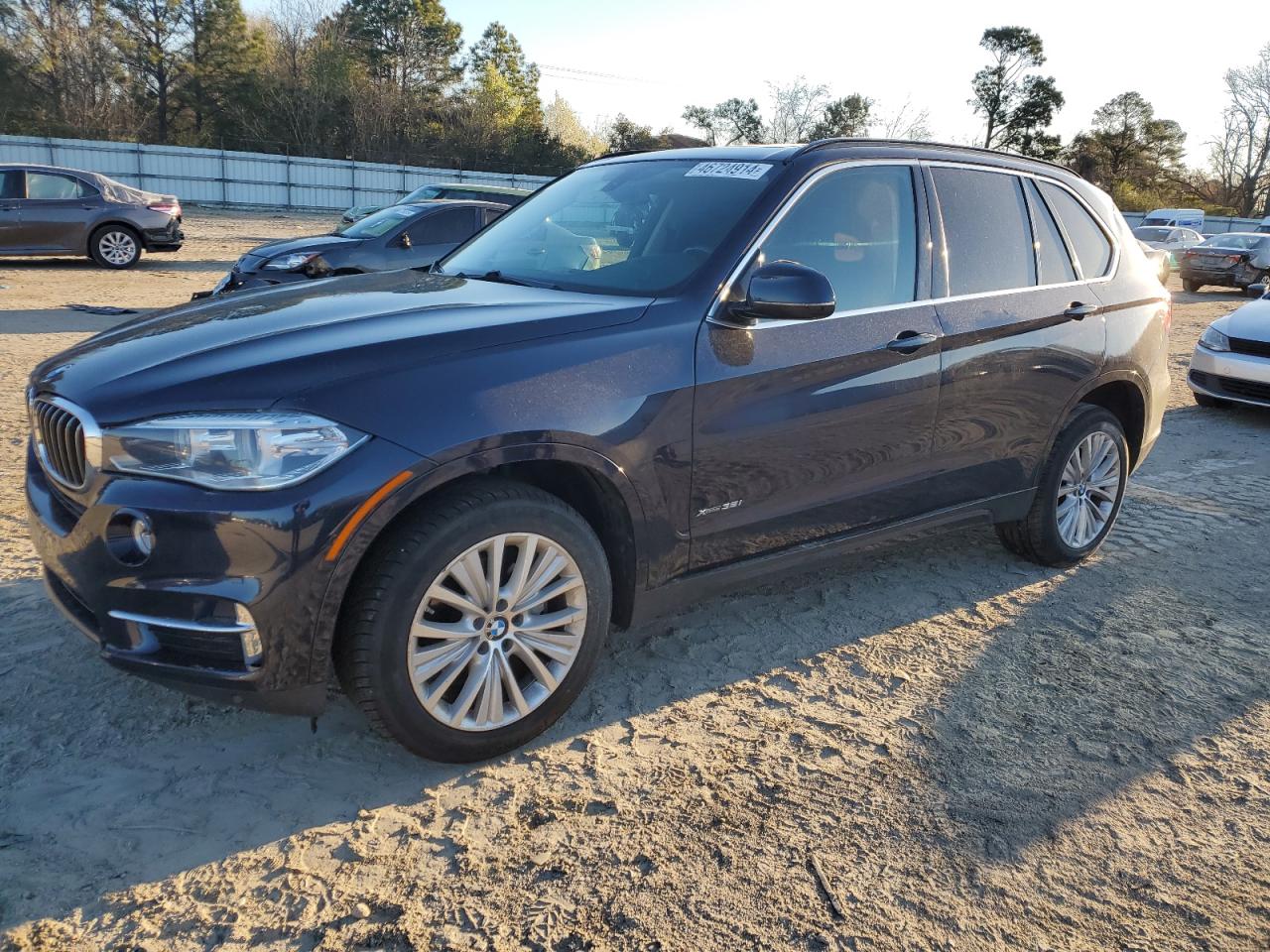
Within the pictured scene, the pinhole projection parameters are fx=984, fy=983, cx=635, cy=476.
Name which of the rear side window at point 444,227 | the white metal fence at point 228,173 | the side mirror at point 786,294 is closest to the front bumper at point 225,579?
the side mirror at point 786,294

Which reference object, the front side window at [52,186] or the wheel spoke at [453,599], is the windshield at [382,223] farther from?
the wheel spoke at [453,599]

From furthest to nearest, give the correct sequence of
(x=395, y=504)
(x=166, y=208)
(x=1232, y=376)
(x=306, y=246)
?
1. (x=166, y=208)
2. (x=306, y=246)
3. (x=1232, y=376)
4. (x=395, y=504)

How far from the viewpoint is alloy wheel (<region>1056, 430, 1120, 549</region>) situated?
15.3ft

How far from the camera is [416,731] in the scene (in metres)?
2.79

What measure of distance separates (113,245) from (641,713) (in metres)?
15.4

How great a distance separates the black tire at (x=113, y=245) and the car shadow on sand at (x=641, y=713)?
44.0 ft

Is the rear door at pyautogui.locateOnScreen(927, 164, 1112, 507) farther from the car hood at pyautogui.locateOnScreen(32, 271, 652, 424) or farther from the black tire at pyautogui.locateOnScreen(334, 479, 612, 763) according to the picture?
the black tire at pyautogui.locateOnScreen(334, 479, 612, 763)

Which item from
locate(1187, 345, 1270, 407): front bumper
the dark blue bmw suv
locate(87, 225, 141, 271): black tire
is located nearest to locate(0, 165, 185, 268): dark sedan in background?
locate(87, 225, 141, 271): black tire

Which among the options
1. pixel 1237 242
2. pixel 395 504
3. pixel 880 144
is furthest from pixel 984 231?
pixel 1237 242

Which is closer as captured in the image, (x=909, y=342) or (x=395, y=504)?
(x=395, y=504)

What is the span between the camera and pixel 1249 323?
8992 mm

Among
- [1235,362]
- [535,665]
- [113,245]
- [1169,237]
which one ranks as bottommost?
[535,665]

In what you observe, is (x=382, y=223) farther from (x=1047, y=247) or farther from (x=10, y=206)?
(x=1047, y=247)

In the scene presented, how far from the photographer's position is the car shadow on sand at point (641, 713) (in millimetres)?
2619
